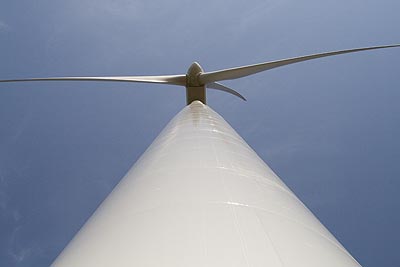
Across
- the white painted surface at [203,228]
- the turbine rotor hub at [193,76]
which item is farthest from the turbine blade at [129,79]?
the white painted surface at [203,228]

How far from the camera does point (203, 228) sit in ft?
9.57

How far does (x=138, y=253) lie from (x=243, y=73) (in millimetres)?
13823

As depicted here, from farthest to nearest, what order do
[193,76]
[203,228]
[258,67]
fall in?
[193,76]
[258,67]
[203,228]

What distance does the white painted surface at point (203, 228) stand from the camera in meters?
2.59

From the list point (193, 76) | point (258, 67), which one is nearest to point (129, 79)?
point (193, 76)

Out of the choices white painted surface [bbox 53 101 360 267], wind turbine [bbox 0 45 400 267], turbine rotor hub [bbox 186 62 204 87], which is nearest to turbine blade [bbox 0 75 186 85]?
turbine rotor hub [bbox 186 62 204 87]

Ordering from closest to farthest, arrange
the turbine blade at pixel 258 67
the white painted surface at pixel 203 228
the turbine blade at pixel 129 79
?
the white painted surface at pixel 203 228, the turbine blade at pixel 258 67, the turbine blade at pixel 129 79

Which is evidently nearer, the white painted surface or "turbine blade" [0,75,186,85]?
the white painted surface

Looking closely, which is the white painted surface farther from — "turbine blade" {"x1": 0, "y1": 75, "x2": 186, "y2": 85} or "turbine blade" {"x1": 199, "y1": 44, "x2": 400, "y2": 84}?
"turbine blade" {"x1": 0, "y1": 75, "x2": 186, "y2": 85}

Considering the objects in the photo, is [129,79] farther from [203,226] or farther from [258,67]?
[203,226]

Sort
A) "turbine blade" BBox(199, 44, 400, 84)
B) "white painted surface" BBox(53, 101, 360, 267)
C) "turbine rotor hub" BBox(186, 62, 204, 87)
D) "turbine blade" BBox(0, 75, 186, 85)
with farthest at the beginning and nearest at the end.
Answer: 1. "turbine rotor hub" BBox(186, 62, 204, 87)
2. "turbine blade" BBox(0, 75, 186, 85)
3. "turbine blade" BBox(199, 44, 400, 84)
4. "white painted surface" BBox(53, 101, 360, 267)

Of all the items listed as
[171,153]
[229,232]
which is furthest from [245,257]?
[171,153]

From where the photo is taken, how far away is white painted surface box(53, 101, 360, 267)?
2.59 m

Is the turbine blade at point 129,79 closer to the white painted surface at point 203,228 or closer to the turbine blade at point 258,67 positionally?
the turbine blade at point 258,67
